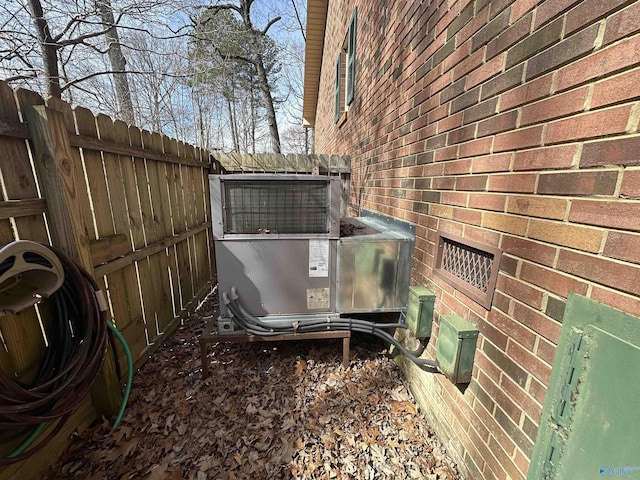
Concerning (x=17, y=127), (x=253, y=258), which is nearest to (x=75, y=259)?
(x=17, y=127)

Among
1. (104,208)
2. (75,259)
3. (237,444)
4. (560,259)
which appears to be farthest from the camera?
(104,208)

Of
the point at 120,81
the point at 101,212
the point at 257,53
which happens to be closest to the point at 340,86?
the point at 101,212

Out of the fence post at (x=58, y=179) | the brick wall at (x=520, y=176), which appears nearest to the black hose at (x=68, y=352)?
the fence post at (x=58, y=179)

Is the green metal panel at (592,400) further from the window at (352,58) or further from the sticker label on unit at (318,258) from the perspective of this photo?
the window at (352,58)

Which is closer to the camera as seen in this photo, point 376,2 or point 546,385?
point 546,385

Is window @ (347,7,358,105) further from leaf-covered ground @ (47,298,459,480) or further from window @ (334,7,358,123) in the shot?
leaf-covered ground @ (47,298,459,480)

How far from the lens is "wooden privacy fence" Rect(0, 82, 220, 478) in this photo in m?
1.50

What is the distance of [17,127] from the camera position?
1505 millimetres

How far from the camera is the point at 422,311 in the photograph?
210cm

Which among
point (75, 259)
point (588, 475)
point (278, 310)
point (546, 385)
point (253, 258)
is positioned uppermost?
point (75, 259)

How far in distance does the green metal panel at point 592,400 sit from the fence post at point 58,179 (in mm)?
2620

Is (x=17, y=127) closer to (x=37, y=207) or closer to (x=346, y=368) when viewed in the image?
(x=37, y=207)

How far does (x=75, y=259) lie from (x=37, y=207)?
0.36 m

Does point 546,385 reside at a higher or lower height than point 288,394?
higher
